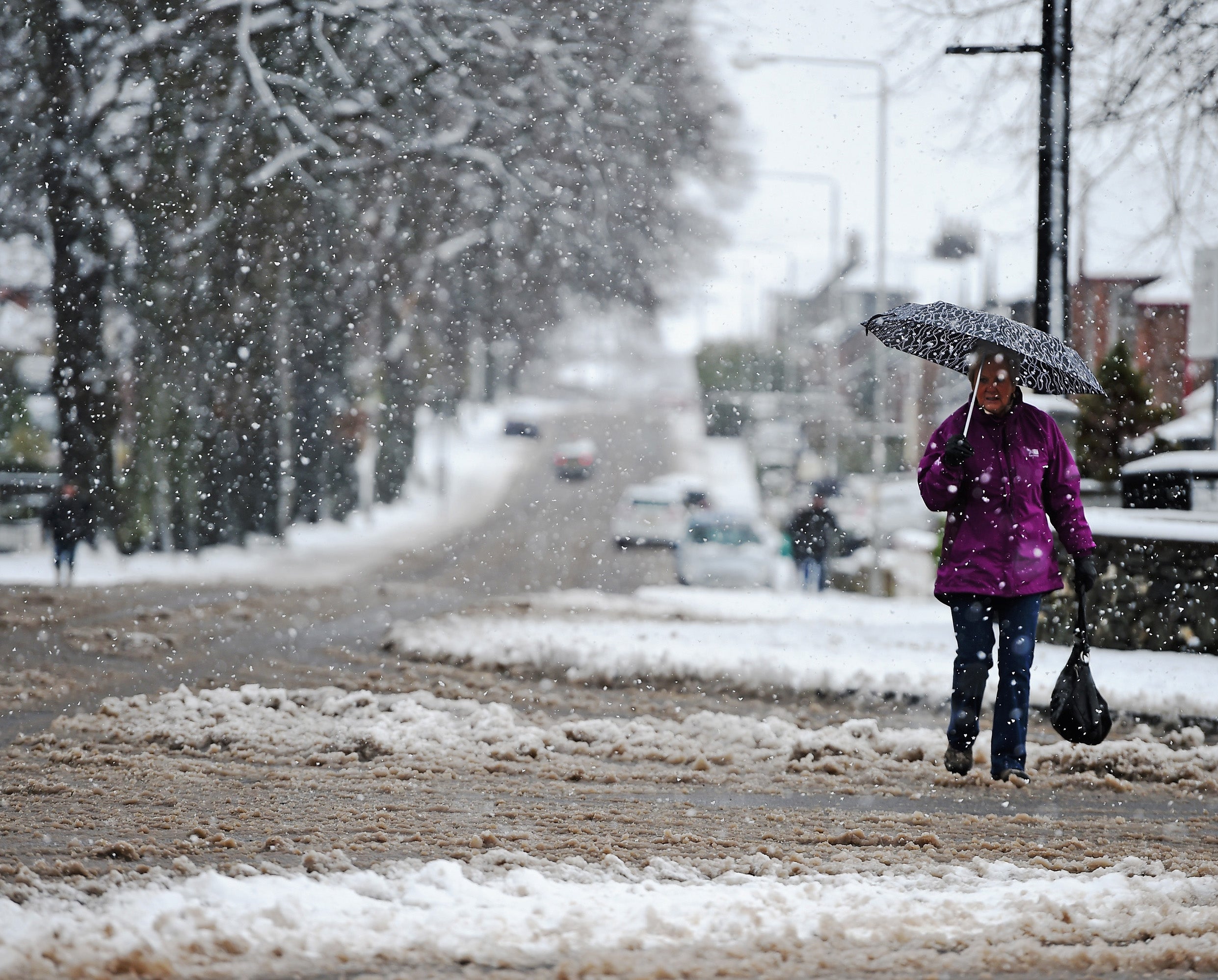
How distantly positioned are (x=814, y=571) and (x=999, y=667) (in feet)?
48.9

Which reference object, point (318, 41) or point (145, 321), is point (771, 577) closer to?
point (145, 321)

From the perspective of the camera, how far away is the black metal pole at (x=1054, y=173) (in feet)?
30.6

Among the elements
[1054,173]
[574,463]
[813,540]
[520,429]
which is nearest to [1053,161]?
[1054,173]

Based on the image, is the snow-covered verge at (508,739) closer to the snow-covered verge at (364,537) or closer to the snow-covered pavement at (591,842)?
the snow-covered pavement at (591,842)

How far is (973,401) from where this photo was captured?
5.76m

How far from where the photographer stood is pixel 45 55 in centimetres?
1938

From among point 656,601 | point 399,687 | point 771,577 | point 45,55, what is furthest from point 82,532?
point 399,687

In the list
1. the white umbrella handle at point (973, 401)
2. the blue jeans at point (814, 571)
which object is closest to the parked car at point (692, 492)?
the blue jeans at point (814, 571)

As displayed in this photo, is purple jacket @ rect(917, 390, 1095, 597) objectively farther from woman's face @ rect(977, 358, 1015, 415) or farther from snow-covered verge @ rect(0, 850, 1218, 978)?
snow-covered verge @ rect(0, 850, 1218, 978)

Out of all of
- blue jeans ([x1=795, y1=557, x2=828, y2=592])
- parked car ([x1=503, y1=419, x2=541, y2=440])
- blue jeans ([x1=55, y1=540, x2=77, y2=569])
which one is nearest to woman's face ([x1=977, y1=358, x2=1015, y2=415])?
blue jeans ([x1=795, y1=557, x2=828, y2=592])

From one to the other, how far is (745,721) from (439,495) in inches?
1331

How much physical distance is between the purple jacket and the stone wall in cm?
394

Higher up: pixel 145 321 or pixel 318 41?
pixel 318 41

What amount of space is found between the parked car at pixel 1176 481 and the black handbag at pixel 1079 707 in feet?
19.1
